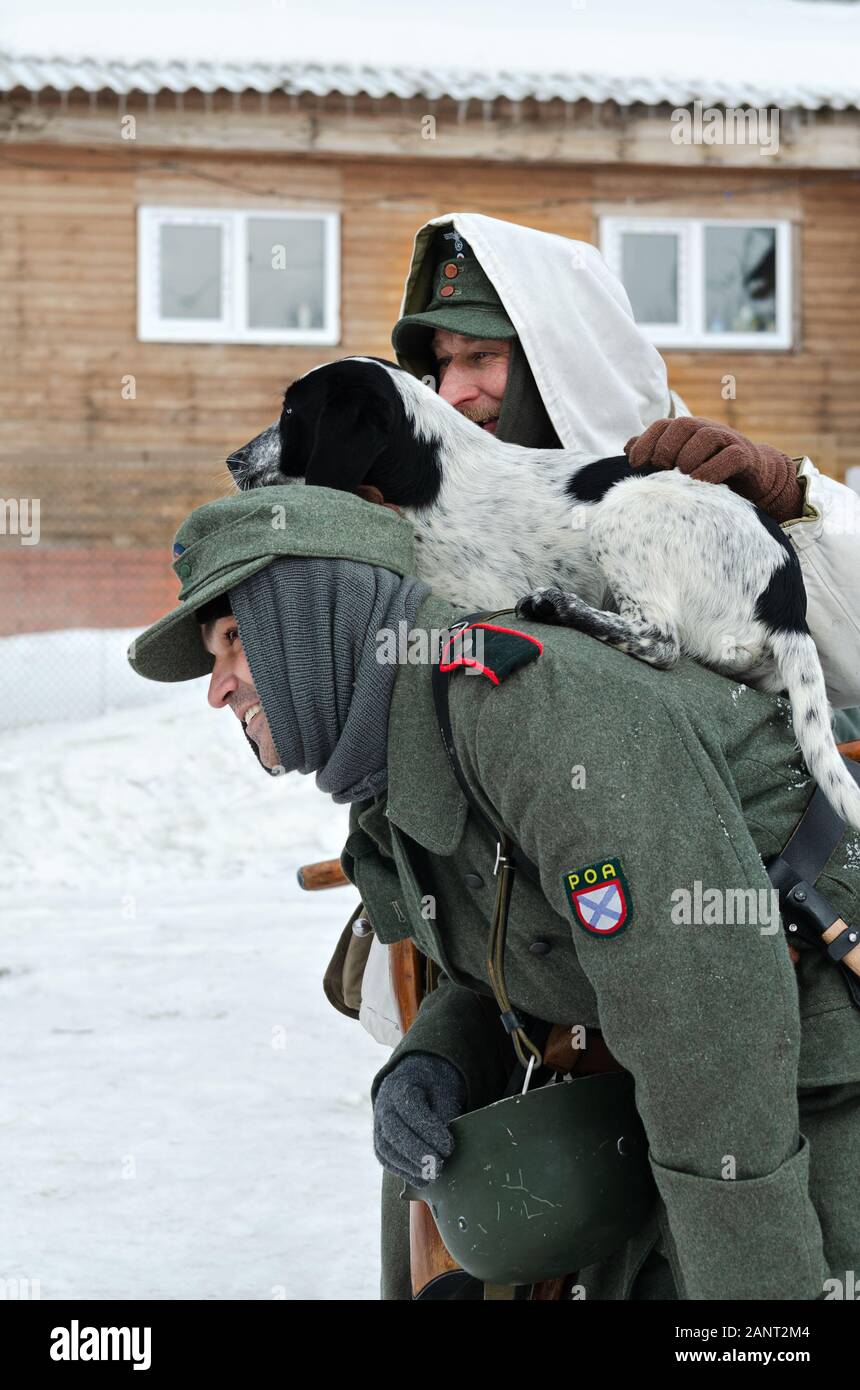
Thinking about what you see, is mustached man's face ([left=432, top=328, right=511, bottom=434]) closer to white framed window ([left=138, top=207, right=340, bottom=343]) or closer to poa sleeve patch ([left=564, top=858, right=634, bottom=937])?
poa sleeve patch ([left=564, top=858, right=634, bottom=937])

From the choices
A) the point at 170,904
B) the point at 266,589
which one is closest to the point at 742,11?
the point at 170,904

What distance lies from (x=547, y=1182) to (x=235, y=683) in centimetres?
72

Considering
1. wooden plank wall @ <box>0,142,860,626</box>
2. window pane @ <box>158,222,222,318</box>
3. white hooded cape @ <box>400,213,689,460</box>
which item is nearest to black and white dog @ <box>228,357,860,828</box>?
white hooded cape @ <box>400,213,689,460</box>

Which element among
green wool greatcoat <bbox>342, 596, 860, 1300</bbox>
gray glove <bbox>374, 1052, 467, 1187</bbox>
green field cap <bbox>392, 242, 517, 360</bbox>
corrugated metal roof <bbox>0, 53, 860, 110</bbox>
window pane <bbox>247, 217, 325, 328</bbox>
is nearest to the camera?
green wool greatcoat <bbox>342, 596, 860, 1300</bbox>

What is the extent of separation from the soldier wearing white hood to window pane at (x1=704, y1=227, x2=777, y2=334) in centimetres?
1117

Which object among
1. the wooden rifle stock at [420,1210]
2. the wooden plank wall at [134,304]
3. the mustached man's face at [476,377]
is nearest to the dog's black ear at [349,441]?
the mustached man's face at [476,377]

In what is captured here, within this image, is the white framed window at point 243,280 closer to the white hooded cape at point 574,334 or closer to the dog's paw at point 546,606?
the white hooded cape at point 574,334

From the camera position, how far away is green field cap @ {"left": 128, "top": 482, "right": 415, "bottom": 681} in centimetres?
168

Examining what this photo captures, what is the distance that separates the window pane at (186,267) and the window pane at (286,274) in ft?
1.09

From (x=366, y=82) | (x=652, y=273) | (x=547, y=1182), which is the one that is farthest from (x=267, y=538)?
(x=652, y=273)

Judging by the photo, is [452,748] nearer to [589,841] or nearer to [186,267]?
[589,841]

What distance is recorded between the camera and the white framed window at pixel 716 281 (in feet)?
43.1

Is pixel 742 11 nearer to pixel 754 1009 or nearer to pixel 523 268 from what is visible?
pixel 523 268

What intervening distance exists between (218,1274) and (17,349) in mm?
Answer: 10286
